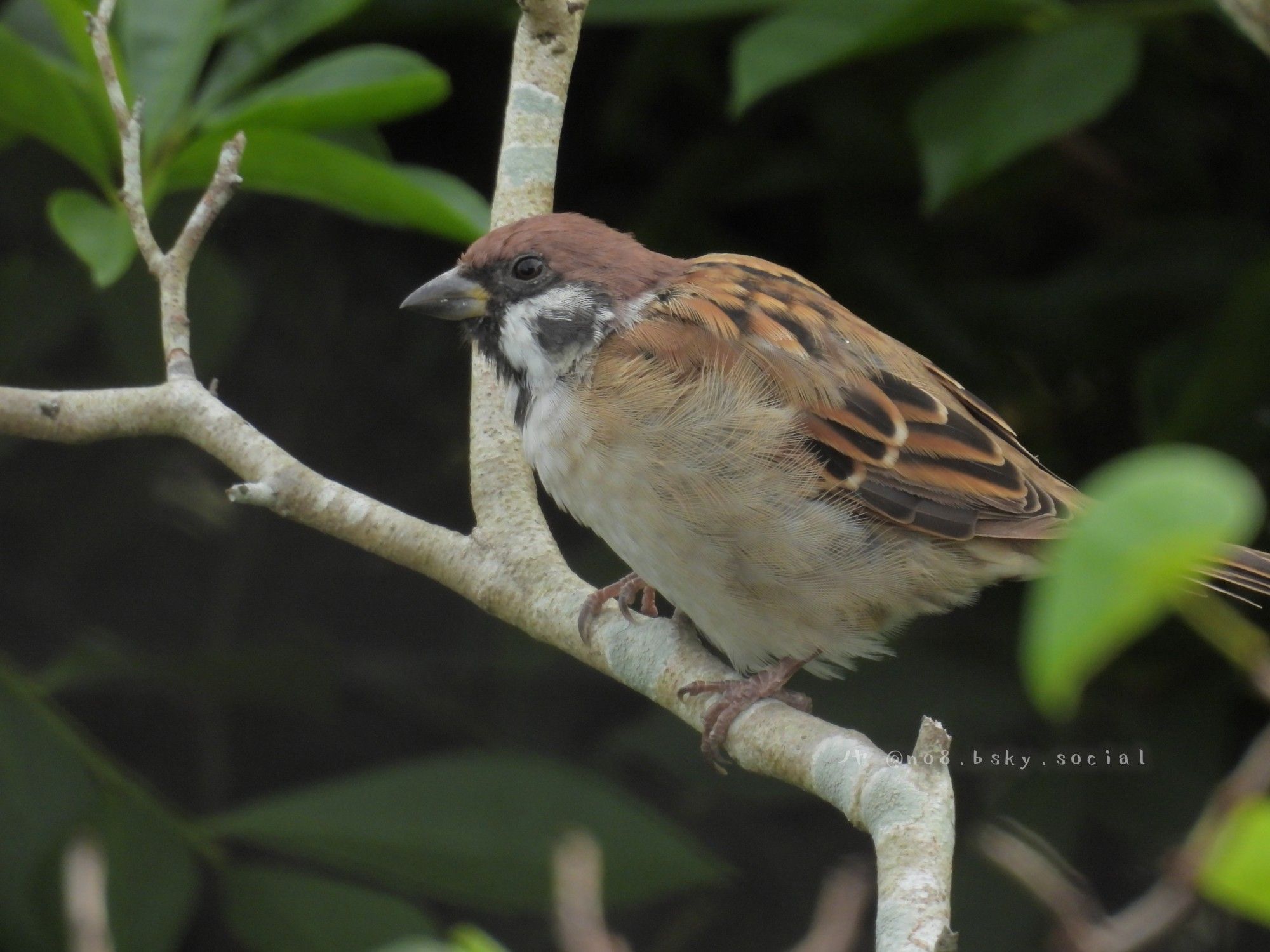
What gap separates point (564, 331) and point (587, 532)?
100 cm

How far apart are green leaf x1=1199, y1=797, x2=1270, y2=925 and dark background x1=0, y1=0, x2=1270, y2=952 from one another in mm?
1893

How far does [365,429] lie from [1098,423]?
4.98 ft

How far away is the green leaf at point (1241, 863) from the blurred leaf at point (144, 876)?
2084 mm

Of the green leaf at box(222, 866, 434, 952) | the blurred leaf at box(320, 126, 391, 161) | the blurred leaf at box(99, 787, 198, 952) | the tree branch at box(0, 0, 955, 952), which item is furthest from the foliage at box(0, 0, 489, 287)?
the green leaf at box(222, 866, 434, 952)

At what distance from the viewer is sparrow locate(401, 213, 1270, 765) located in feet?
5.94

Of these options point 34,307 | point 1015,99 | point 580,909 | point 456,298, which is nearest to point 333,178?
point 456,298

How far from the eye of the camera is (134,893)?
2244mm

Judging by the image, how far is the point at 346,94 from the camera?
2.00 m

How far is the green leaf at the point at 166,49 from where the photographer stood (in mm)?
2043

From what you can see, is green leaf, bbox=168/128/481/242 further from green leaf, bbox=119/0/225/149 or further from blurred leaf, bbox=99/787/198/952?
blurred leaf, bbox=99/787/198/952

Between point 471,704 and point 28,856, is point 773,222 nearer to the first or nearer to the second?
point 471,704

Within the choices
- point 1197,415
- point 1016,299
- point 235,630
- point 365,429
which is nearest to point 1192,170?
point 1016,299

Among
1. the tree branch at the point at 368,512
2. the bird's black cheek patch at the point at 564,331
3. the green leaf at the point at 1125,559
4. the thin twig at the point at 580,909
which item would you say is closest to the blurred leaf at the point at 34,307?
the tree branch at the point at 368,512

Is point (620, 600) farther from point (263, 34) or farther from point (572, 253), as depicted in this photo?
point (263, 34)
